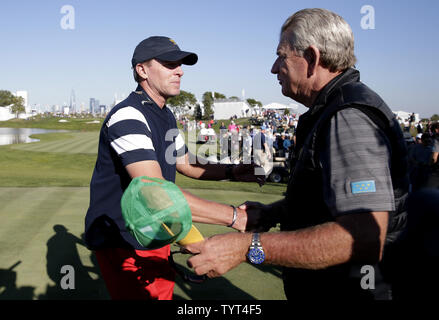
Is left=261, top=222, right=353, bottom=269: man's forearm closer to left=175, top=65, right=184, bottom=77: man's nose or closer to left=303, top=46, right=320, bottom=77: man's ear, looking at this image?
left=303, top=46, right=320, bottom=77: man's ear

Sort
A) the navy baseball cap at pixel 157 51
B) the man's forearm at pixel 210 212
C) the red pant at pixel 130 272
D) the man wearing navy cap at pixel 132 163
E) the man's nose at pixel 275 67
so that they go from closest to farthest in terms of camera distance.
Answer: the man's forearm at pixel 210 212
the man's nose at pixel 275 67
the man wearing navy cap at pixel 132 163
the red pant at pixel 130 272
the navy baseball cap at pixel 157 51

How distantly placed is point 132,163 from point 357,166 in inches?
49.3

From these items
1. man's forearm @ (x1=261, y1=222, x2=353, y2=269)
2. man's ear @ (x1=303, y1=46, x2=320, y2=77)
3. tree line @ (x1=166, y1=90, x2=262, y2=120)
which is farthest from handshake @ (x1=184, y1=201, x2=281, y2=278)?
tree line @ (x1=166, y1=90, x2=262, y2=120)

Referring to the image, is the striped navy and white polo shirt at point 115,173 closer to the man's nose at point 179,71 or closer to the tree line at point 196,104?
the man's nose at point 179,71

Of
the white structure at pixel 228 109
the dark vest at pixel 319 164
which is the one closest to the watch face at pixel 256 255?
the dark vest at pixel 319 164

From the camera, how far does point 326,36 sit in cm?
181

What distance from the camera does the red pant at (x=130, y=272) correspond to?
2639 millimetres

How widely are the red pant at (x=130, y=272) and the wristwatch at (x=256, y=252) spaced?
1.28 meters

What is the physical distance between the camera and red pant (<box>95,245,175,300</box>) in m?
2.64

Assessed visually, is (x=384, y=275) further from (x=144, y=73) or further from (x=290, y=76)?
(x=144, y=73)

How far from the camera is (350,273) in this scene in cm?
171

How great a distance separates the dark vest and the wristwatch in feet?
1.03
